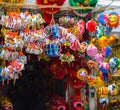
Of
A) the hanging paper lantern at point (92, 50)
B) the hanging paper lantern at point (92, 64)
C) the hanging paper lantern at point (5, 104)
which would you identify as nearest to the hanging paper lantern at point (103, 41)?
the hanging paper lantern at point (92, 50)

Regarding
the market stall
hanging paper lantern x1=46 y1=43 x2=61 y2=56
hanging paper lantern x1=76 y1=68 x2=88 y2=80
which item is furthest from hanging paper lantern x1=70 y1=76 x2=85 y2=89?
hanging paper lantern x1=46 y1=43 x2=61 y2=56

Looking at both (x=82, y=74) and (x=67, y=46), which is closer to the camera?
(x=67, y=46)

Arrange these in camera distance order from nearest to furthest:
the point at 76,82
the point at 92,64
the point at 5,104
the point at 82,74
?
1. the point at 92,64
2. the point at 82,74
3. the point at 5,104
4. the point at 76,82

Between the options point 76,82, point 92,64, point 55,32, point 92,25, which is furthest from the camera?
point 76,82

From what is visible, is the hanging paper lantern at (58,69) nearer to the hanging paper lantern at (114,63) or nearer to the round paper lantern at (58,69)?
the round paper lantern at (58,69)

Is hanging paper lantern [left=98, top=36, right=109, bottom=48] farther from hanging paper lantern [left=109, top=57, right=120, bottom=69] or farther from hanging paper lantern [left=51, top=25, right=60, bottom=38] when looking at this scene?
hanging paper lantern [left=51, top=25, right=60, bottom=38]

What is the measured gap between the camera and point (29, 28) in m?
6.52

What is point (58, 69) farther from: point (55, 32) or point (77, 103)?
point (55, 32)

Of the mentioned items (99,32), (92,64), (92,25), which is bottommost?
(92,64)

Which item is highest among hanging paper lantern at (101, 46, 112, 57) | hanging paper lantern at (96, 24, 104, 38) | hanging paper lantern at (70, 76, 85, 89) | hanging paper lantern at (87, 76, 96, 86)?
hanging paper lantern at (96, 24, 104, 38)

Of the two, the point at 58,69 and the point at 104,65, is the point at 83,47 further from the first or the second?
the point at 58,69

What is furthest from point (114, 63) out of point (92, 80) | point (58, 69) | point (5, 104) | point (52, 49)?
point (5, 104)

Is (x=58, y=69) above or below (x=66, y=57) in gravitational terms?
below

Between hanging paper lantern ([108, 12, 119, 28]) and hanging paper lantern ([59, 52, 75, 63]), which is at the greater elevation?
hanging paper lantern ([108, 12, 119, 28])
